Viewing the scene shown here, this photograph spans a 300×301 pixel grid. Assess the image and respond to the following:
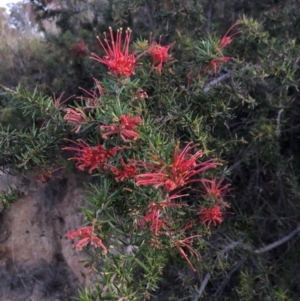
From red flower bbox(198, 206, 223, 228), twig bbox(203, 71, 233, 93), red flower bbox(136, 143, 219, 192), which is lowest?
red flower bbox(198, 206, 223, 228)

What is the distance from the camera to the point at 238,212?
3.89m

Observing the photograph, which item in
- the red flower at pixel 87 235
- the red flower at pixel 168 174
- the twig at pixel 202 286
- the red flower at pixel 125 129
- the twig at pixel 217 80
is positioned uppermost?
the red flower at pixel 125 129

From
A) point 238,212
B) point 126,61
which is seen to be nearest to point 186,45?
point 238,212

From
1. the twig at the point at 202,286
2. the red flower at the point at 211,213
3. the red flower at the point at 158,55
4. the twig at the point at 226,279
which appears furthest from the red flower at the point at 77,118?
the twig at the point at 226,279

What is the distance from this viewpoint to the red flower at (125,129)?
1921 millimetres

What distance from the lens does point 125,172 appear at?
1948mm

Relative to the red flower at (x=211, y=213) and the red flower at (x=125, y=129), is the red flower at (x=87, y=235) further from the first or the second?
the red flower at (x=211, y=213)

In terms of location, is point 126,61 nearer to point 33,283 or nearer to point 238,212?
point 238,212

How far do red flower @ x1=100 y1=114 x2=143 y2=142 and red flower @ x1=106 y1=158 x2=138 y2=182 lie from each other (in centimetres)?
10

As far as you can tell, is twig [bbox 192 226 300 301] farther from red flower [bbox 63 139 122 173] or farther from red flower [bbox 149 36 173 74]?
red flower [bbox 63 139 122 173]

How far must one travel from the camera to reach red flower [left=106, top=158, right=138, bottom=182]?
1.94 metres

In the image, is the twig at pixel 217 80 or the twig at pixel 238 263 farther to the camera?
the twig at pixel 238 263

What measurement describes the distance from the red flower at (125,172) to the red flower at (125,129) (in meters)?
0.10

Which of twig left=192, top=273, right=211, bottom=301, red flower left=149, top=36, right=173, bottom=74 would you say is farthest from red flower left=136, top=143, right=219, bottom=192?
twig left=192, top=273, right=211, bottom=301
